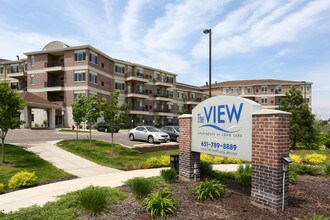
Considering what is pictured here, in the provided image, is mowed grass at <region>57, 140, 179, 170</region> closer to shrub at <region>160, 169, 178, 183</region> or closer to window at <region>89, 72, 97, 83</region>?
shrub at <region>160, 169, 178, 183</region>

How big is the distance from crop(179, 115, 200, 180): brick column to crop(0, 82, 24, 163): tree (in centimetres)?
914

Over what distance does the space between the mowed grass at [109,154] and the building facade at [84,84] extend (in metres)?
13.3

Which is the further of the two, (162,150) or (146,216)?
(162,150)

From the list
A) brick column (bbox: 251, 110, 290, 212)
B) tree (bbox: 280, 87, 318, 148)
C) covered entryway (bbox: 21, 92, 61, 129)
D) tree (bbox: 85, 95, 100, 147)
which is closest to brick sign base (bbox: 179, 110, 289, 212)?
brick column (bbox: 251, 110, 290, 212)

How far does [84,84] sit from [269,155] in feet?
127

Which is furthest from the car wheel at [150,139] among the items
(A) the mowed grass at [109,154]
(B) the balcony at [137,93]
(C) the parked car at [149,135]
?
(B) the balcony at [137,93]

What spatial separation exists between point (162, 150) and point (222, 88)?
210 feet

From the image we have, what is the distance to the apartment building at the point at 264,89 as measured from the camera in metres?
73.7

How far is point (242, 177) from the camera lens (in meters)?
8.67

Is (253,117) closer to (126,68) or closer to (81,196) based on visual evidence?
(81,196)

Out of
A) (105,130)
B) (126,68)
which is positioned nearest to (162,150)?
(105,130)

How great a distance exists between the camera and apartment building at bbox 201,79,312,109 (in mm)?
73688

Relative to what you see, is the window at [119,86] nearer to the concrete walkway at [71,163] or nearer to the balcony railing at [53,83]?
the balcony railing at [53,83]

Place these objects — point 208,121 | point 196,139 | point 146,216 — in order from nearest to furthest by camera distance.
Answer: point 146,216 → point 208,121 → point 196,139
